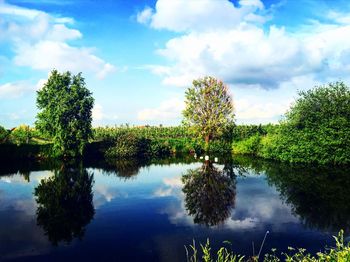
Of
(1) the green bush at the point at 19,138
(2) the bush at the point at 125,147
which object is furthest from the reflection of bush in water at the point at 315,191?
(1) the green bush at the point at 19,138

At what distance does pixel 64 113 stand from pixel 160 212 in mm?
31081

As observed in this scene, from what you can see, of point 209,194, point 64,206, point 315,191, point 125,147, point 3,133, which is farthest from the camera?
point 125,147

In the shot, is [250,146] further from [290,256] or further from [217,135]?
[290,256]

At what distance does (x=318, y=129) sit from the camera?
39.2m

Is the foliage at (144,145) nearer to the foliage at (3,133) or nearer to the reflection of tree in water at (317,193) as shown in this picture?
the foliage at (3,133)

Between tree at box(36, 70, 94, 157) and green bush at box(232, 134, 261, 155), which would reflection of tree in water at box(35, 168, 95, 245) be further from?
green bush at box(232, 134, 261, 155)

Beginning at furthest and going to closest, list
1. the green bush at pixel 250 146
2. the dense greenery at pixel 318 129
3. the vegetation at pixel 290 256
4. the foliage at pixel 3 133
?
1. the green bush at pixel 250 146
2. the foliage at pixel 3 133
3. the dense greenery at pixel 318 129
4. the vegetation at pixel 290 256

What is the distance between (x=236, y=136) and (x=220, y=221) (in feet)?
157

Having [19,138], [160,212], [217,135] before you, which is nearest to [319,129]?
[217,135]

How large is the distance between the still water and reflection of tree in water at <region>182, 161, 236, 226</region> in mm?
77

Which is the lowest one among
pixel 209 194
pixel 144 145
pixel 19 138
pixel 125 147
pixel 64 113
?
pixel 209 194

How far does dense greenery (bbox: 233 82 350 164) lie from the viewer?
37.8 m

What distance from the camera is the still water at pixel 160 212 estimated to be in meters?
14.2

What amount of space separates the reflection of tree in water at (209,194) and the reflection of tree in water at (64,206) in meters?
6.75
